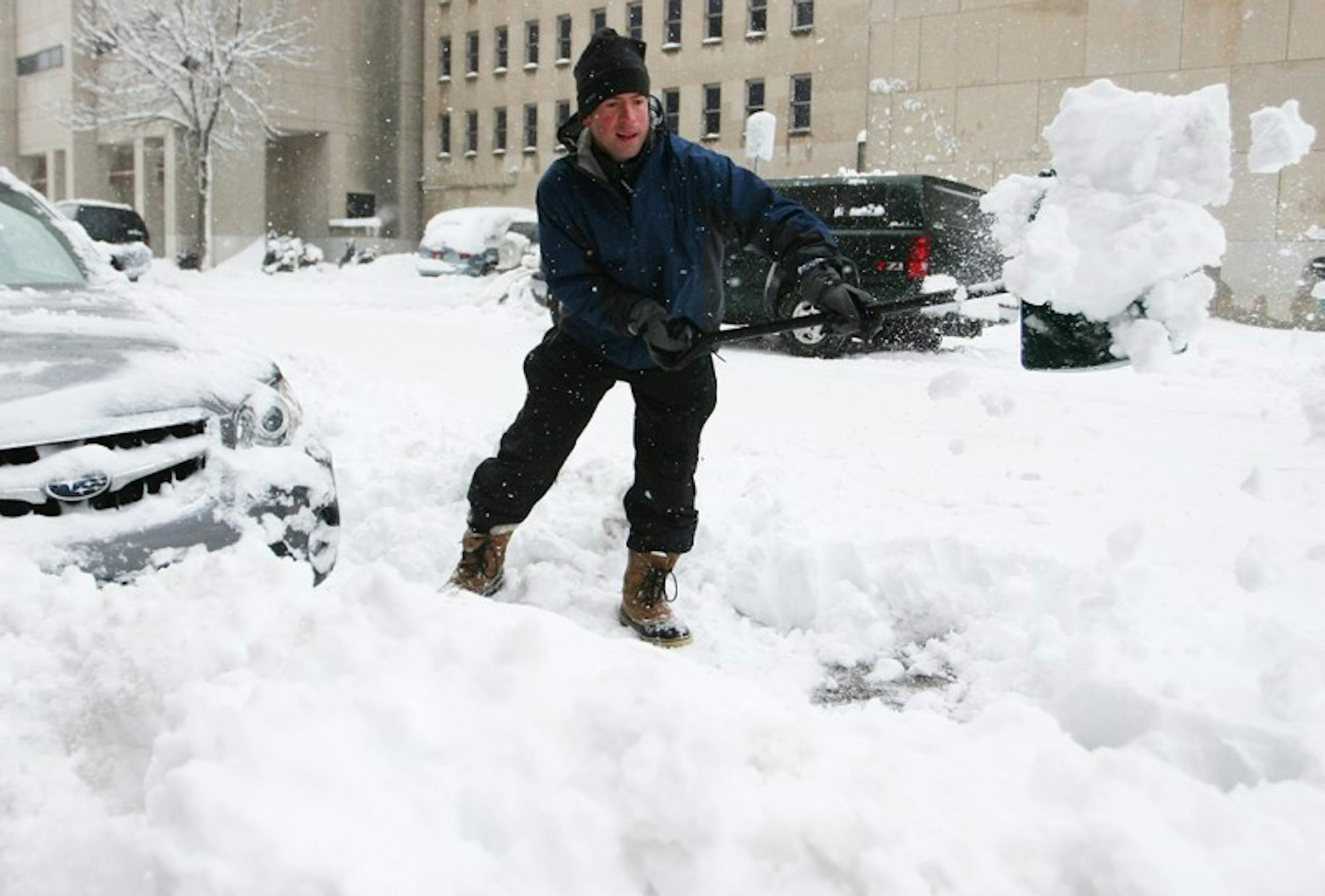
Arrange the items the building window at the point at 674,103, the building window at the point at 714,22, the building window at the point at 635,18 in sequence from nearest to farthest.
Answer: the building window at the point at 714,22 → the building window at the point at 674,103 → the building window at the point at 635,18

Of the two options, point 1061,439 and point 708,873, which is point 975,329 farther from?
point 708,873

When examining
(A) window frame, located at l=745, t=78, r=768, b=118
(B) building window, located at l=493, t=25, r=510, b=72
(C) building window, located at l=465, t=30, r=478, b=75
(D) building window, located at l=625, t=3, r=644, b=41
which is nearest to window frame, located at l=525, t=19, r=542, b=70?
(B) building window, located at l=493, t=25, r=510, b=72

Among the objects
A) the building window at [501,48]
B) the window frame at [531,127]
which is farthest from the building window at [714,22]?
the building window at [501,48]

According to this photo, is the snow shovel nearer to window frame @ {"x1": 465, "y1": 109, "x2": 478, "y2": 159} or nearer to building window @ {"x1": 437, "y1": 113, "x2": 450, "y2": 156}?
window frame @ {"x1": 465, "y1": 109, "x2": 478, "y2": 159}

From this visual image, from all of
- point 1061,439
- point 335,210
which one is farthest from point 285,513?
point 335,210

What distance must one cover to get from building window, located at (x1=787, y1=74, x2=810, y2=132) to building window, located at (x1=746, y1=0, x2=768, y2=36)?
2045 mm

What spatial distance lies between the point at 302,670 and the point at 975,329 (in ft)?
33.7

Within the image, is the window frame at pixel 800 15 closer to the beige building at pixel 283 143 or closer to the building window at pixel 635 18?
the building window at pixel 635 18

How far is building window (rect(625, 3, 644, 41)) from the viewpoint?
34.8 meters

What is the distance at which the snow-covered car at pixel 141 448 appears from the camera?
2.68 meters

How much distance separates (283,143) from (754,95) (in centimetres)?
1722

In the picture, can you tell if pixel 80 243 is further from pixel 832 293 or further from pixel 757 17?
pixel 757 17

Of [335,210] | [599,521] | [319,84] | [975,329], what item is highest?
[319,84]

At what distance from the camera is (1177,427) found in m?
6.75
